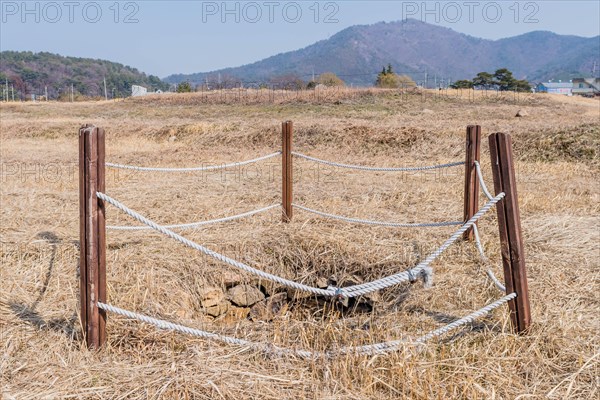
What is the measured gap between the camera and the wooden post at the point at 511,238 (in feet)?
10.4

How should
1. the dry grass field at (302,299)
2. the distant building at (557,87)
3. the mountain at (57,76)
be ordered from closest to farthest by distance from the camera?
the dry grass field at (302,299) → the mountain at (57,76) → the distant building at (557,87)

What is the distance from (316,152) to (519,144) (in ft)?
16.0

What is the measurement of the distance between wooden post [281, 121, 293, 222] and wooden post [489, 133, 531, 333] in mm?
2665

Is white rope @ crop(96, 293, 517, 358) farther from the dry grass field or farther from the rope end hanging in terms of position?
the rope end hanging

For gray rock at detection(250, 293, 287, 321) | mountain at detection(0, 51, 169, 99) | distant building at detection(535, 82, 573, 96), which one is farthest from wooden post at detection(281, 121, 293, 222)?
distant building at detection(535, 82, 573, 96)

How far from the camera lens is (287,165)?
5.61m

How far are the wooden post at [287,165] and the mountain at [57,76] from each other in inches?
3125

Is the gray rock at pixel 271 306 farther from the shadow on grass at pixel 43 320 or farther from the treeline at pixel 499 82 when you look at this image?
the treeline at pixel 499 82

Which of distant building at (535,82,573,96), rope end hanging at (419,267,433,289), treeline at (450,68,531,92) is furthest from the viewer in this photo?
distant building at (535,82,573,96)

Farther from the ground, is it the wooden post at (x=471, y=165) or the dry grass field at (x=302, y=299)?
the wooden post at (x=471, y=165)

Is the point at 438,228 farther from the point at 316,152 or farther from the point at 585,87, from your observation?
the point at 585,87

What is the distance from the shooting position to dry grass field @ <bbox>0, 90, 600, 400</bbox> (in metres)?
2.76

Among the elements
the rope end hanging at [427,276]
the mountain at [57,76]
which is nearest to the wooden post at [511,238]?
the rope end hanging at [427,276]

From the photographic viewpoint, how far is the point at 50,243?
15.8ft
